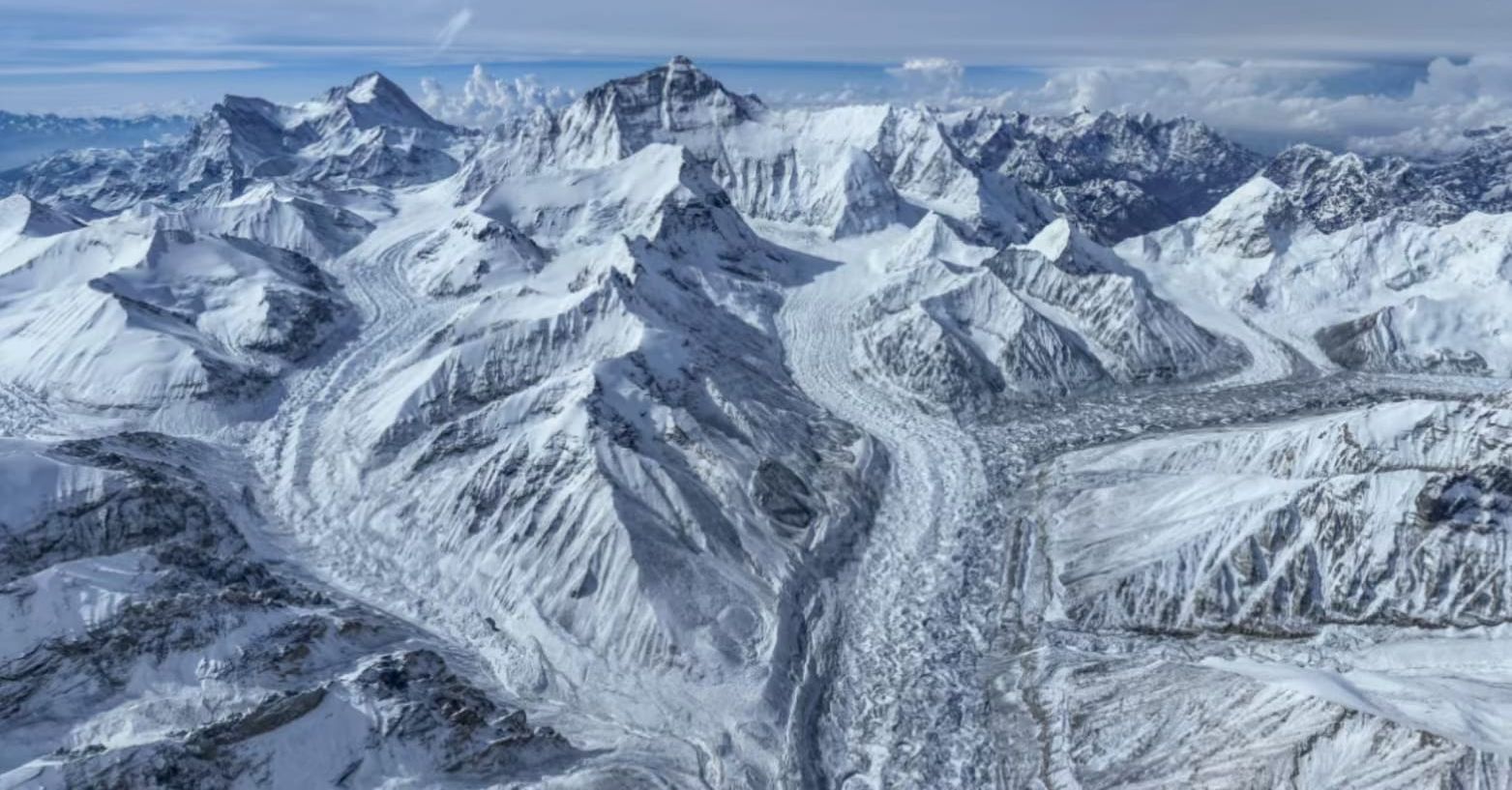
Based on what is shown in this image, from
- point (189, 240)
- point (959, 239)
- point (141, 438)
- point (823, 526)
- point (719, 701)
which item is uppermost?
point (959, 239)

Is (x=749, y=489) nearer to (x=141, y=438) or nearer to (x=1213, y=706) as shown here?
(x=1213, y=706)

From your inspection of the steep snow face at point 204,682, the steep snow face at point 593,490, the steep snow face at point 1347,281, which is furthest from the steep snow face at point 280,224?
the steep snow face at point 1347,281

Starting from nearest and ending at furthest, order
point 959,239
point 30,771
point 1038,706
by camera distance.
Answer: point 30,771, point 1038,706, point 959,239

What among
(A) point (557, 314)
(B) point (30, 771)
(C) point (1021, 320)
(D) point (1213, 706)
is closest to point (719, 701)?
(D) point (1213, 706)

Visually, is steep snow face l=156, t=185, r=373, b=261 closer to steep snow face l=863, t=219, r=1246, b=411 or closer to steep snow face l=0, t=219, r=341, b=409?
steep snow face l=0, t=219, r=341, b=409

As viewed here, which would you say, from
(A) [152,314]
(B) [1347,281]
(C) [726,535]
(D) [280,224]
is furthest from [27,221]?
(B) [1347,281]

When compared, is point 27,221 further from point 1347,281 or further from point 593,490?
point 1347,281

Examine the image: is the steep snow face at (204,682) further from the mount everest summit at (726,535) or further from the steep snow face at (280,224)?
the steep snow face at (280,224)
